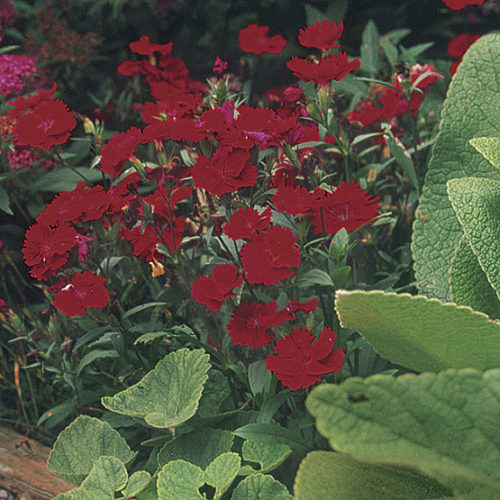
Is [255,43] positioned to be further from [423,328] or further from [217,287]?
[423,328]

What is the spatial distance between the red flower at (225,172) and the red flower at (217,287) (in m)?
0.12

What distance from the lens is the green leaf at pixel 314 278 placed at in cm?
102

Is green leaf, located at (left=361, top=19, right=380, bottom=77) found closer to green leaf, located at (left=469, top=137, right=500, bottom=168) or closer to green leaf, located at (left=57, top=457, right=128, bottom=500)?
green leaf, located at (left=469, top=137, right=500, bottom=168)

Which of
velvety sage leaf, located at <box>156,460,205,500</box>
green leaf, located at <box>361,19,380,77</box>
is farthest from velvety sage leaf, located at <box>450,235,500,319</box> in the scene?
green leaf, located at <box>361,19,380,77</box>

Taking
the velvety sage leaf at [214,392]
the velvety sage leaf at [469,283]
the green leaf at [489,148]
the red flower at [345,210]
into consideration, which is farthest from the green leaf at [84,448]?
the green leaf at [489,148]

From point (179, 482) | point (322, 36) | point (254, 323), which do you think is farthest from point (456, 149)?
point (179, 482)

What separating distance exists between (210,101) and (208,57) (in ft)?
3.44

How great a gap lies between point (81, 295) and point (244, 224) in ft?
0.93

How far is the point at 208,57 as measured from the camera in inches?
86.3

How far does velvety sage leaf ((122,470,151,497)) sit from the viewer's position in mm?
932

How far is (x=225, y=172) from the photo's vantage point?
960 mm

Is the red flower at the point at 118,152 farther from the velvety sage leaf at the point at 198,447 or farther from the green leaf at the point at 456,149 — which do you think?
the green leaf at the point at 456,149

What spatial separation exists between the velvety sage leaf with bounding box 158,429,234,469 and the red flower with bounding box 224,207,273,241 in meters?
0.32

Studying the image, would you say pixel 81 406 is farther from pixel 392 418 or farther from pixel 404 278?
pixel 392 418
